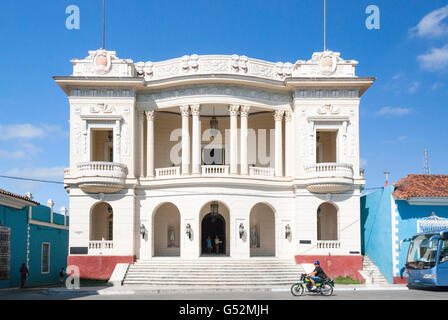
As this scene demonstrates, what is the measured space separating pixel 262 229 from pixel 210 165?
625cm

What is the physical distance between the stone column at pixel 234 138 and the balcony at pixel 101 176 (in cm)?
681

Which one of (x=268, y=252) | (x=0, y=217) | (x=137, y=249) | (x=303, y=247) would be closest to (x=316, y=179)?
(x=303, y=247)

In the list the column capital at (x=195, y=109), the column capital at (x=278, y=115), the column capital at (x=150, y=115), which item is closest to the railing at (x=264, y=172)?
the column capital at (x=278, y=115)

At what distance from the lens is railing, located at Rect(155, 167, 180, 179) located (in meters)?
35.6

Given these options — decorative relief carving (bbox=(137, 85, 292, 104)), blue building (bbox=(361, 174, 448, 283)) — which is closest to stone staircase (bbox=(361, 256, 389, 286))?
blue building (bbox=(361, 174, 448, 283))

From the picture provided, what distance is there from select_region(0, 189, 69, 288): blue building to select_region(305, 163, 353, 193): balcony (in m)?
18.0

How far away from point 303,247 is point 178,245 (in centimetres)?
865

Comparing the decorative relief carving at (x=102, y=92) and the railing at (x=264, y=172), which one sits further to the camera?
the railing at (x=264, y=172)

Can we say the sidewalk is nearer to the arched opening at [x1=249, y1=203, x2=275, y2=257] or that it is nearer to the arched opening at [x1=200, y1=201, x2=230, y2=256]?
the arched opening at [x1=249, y1=203, x2=275, y2=257]

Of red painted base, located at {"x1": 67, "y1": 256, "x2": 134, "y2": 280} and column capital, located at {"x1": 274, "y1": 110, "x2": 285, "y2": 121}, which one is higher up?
column capital, located at {"x1": 274, "y1": 110, "x2": 285, "y2": 121}

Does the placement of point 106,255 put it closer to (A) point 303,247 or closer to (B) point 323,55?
(A) point 303,247

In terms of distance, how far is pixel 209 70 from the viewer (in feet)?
115

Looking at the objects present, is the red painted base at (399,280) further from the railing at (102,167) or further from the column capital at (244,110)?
the railing at (102,167)

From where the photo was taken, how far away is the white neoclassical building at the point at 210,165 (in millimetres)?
34500
